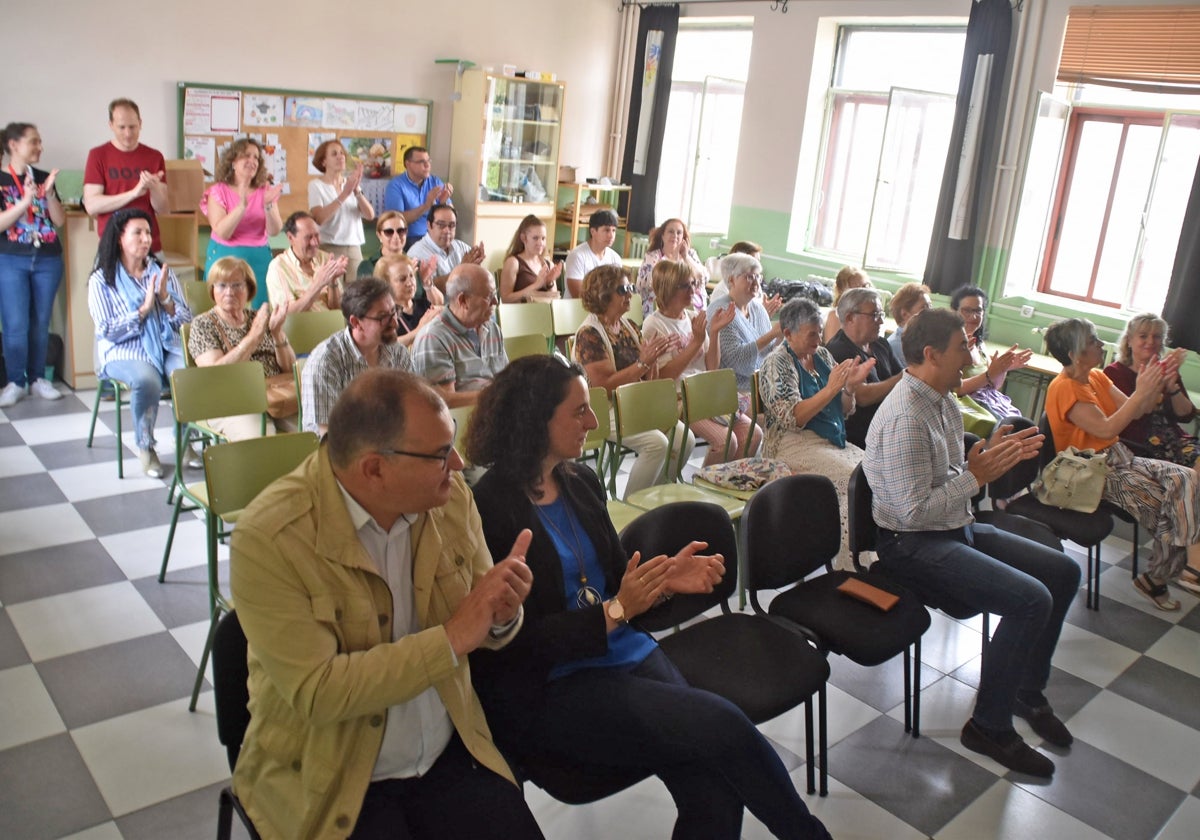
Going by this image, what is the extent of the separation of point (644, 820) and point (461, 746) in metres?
0.95

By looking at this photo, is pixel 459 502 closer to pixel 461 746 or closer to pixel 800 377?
pixel 461 746

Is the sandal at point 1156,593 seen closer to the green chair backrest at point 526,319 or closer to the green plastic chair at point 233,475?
the green chair backrest at point 526,319

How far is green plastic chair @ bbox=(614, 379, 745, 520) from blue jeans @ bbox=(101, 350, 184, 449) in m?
2.26

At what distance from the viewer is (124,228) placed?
4.82 metres

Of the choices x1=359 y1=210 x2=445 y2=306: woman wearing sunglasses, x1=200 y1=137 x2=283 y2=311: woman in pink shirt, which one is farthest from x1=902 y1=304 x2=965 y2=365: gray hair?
x1=200 y1=137 x2=283 y2=311: woman in pink shirt

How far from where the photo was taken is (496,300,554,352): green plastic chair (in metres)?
5.39

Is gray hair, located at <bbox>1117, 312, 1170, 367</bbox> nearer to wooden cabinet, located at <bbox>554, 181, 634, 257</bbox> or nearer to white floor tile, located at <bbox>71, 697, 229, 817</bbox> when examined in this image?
white floor tile, located at <bbox>71, 697, 229, 817</bbox>

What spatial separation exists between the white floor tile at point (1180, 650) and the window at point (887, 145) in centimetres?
376

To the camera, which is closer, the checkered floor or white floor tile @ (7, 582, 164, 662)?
the checkered floor

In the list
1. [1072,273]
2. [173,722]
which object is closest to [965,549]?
[173,722]

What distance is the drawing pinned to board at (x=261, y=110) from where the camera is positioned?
6.85 meters

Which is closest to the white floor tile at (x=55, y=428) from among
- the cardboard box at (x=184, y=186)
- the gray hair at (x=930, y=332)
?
the cardboard box at (x=184, y=186)

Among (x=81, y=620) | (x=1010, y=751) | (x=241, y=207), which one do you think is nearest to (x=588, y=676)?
(x=1010, y=751)

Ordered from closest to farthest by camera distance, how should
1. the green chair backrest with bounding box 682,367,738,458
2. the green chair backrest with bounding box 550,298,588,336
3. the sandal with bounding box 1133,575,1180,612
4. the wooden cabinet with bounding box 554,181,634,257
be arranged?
1. the green chair backrest with bounding box 682,367,738,458
2. the sandal with bounding box 1133,575,1180,612
3. the green chair backrest with bounding box 550,298,588,336
4. the wooden cabinet with bounding box 554,181,634,257
